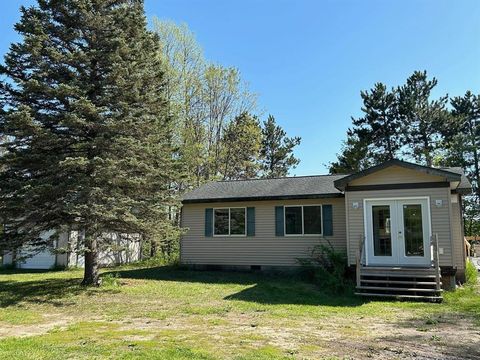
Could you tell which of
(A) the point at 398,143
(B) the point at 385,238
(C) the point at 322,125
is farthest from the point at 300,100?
(B) the point at 385,238

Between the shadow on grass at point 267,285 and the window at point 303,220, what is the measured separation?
63.5 inches

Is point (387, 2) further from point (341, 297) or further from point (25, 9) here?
point (25, 9)

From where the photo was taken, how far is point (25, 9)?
460 inches

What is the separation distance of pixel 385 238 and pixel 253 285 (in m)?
4.31

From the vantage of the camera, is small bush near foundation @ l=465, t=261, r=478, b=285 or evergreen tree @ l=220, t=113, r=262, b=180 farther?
evergreen tree @ l=220, t=113, r=262, b=180

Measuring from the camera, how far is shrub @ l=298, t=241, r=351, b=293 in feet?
37.9

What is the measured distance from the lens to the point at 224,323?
731 centimetres

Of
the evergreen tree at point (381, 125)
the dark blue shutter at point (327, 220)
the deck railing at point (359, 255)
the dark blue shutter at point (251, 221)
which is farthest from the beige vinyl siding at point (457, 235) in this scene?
the evergreen tree at point (381, 125)

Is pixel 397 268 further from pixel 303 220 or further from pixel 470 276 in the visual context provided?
pixel 470 276

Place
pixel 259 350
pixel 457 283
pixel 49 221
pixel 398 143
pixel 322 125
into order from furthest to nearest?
pixel 398 143, pixel 322 125, pixel 457 283, pixel 49 221, pixel 259 350

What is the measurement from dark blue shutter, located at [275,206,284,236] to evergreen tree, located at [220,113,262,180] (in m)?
13.7

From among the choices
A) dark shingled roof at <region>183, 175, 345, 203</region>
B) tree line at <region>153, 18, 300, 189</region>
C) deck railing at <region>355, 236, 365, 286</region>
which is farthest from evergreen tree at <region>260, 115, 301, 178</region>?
deck railing at <region>355, 236, 365, 286</region>

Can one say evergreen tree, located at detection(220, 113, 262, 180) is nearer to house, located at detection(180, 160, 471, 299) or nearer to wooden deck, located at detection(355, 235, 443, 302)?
house, located at detection(180, 160, 471, 299)

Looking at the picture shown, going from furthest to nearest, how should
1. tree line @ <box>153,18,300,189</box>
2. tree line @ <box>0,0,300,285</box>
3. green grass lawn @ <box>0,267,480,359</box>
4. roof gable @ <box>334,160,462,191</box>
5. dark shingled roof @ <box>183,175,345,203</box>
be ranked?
tree line @ <box>153,18,300,189</box> < dark shingled roof @ <box>183,175,345,203</box> < roof gable @ <box>334,160,462,191</box> < tree line @ <box>0,0,300,285</box> < green grass lawn @ <box>0,267,480,359</box>
